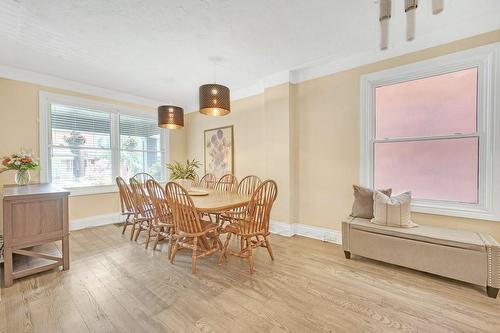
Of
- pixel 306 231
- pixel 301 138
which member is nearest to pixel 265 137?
pixel 301 138

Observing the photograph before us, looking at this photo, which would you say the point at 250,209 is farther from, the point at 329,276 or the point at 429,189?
the point at 429,189

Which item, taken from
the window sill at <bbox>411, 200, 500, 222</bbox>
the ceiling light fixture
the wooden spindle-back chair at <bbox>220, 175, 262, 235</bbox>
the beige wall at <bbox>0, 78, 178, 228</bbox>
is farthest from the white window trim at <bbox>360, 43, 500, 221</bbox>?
the beige wall at <bbox>0, 78, 178, 228</bbox>

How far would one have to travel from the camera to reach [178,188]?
2.33 m

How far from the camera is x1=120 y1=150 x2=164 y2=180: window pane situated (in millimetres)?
4555

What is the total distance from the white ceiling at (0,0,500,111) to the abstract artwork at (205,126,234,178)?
4.39ft

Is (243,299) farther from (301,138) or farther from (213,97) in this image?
(301,138)

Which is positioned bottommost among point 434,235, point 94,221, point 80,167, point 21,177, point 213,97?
point 94,221

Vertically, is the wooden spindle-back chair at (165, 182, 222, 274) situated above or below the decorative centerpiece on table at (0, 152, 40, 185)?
below

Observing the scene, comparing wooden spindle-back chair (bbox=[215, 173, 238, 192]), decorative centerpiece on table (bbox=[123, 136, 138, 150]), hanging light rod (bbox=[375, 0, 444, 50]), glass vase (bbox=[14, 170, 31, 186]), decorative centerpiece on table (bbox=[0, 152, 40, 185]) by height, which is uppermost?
hanging light rod (bbox=[375, 0, 444, 50])

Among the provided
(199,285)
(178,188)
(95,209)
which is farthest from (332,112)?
(95,209)

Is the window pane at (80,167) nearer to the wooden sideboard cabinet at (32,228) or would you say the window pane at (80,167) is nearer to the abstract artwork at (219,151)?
the wooden sideboard cabinet at (32,228)

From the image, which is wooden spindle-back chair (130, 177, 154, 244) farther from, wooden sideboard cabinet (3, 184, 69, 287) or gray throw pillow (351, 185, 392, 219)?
gray throw pillow (351, 185, 392, 219)

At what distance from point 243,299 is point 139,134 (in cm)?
418

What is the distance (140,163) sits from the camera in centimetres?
481
